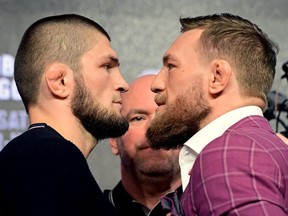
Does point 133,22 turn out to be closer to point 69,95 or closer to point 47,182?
point 69,95

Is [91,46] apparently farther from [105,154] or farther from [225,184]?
[105,154]

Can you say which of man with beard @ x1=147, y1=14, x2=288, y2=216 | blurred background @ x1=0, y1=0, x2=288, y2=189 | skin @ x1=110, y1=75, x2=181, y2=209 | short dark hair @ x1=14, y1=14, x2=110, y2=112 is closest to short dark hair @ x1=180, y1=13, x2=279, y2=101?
man with beard @ x1=147, y1=14, x2=288, y2=216

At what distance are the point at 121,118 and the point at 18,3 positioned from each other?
4.17ft

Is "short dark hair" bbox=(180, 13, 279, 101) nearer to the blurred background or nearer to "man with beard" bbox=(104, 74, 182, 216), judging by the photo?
"man with beard" bbox=(104, 74, 182, 216)

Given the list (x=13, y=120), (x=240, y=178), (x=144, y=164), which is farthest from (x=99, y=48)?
(x=13, y=120)

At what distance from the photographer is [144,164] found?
2379mm

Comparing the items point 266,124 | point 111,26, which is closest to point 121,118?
point 266,124

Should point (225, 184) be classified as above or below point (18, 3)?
below

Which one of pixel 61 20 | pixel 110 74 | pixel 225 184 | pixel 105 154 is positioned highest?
pixel 61 20

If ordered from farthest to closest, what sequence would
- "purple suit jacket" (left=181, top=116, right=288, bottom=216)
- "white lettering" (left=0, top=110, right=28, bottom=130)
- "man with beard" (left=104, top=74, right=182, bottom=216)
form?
1. "white lettering" (left=0, top=110, right=28, bottom=130)
2. "man with beard" (left=104, top=74, right=182, bottom=216)
3. "purple suit jacket" (left=181, top=116, right=288, bottom=216)

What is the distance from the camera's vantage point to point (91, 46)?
194cm

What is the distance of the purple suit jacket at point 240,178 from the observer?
140cm

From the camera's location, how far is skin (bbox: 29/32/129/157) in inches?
72.5

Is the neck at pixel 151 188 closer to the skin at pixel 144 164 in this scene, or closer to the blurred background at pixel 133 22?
the skin at pixel 144 164
